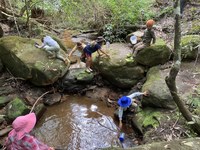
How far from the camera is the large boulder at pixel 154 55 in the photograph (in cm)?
761

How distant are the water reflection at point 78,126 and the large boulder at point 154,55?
1916 millimetres

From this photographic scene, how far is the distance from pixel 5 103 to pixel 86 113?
96.4 inches

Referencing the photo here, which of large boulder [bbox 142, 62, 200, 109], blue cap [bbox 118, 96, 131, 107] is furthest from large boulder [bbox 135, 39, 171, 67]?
blue cap [bbox 118, 96, 131, 107]

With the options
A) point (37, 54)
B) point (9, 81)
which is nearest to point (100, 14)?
point (37, 54)

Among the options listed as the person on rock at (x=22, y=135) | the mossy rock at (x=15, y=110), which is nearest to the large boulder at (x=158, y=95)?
the mossy rock at (x=15, y=110)

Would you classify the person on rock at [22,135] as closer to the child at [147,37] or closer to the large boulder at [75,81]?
the large boulder at [75,81]

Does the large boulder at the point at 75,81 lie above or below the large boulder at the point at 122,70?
below

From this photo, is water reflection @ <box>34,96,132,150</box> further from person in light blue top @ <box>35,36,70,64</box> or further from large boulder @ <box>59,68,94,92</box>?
person in light blue top @ <box>35,36,70,64</box>

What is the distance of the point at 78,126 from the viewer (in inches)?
268

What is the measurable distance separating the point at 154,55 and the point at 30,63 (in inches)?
155

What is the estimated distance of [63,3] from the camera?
11.2 metres

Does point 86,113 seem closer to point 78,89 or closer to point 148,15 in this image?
point 78,89

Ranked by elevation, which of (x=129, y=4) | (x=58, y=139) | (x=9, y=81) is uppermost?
(x=129, y=4)

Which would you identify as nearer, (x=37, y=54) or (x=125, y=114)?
(x=125, y=114)
